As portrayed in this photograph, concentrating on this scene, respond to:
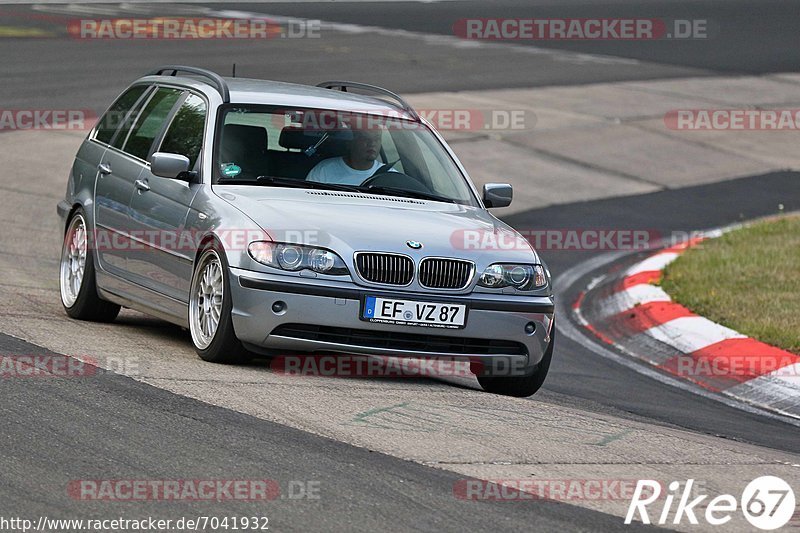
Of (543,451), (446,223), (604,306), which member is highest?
(446,223)

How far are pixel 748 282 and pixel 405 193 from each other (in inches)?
176

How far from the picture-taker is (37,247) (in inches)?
514

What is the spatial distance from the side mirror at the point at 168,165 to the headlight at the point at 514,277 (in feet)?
6.04

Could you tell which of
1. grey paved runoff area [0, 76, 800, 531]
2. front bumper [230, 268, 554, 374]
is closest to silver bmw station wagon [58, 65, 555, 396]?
front bumper [230, 268, 554, 374]

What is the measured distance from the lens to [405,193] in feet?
28.8

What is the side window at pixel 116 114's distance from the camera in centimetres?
999

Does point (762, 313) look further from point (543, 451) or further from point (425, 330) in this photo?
point (543, 451)

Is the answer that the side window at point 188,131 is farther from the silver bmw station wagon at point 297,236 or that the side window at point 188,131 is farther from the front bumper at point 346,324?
the front bumper at point 346,324

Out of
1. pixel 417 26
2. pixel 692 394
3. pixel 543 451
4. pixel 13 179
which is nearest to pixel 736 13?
pixel 417 26

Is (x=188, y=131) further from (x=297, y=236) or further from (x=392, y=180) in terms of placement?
(x=297, y=236)

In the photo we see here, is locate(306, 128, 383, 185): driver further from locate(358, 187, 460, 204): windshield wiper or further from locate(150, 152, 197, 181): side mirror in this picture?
locate(150, 152, 197, 181): side mirror

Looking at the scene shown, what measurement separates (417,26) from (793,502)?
28494mm

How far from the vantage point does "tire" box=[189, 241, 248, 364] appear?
7.79 m

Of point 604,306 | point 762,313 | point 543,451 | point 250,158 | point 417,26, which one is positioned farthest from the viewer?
point 417,26
